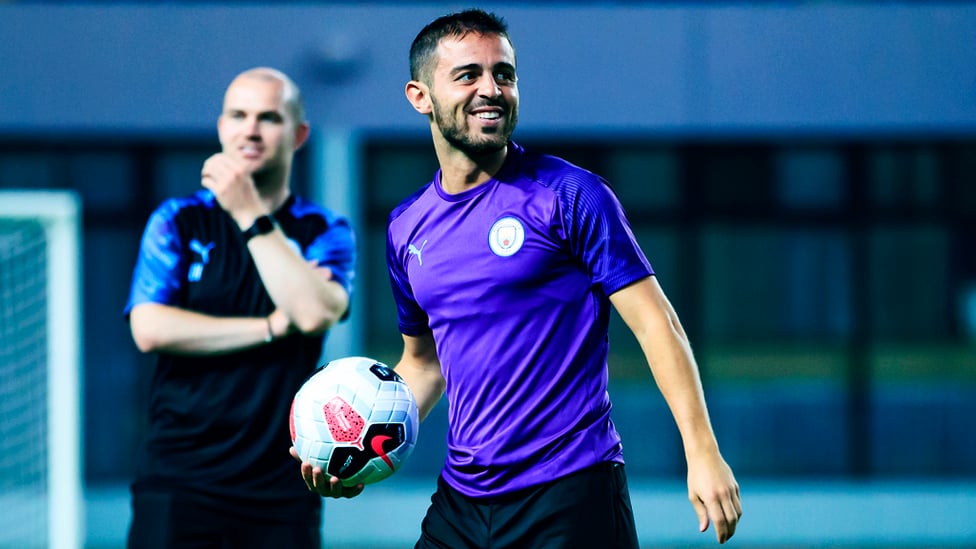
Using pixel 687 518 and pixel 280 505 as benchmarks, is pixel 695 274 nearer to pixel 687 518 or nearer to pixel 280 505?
pixel 687 518

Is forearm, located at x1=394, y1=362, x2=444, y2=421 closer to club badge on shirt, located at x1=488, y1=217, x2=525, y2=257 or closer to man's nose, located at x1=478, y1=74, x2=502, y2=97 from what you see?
club badge on shirt, located at x1=488, y1=217, x2=525, y2=257

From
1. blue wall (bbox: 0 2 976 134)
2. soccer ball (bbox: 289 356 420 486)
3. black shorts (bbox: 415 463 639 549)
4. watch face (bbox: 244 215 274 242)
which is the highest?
blue wall (bbox: 0 2 976 134)

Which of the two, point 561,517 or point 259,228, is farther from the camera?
point 259,228

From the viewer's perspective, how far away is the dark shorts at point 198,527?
3.71 metres

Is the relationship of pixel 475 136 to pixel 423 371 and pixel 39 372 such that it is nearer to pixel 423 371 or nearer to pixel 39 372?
pixel 423 371

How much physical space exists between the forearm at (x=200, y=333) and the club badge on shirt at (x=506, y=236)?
977 millimetres

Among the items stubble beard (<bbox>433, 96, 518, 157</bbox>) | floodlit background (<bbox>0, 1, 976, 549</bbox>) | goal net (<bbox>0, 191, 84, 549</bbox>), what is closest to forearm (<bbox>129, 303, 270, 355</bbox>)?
stubble beard (<bbox>433, 96, 518, 157</bbox>)

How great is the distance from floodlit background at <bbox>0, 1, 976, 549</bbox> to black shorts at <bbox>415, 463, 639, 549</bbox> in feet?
20.7

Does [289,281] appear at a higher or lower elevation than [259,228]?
lower

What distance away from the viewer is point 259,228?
369 centimetres

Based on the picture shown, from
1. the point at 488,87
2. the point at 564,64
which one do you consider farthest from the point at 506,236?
the point at 564,64

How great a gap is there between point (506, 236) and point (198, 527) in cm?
137

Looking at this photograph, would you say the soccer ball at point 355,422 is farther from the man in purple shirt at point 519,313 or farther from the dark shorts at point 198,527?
the dark shorts at point 198,527

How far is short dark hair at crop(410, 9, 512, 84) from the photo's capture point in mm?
3115
